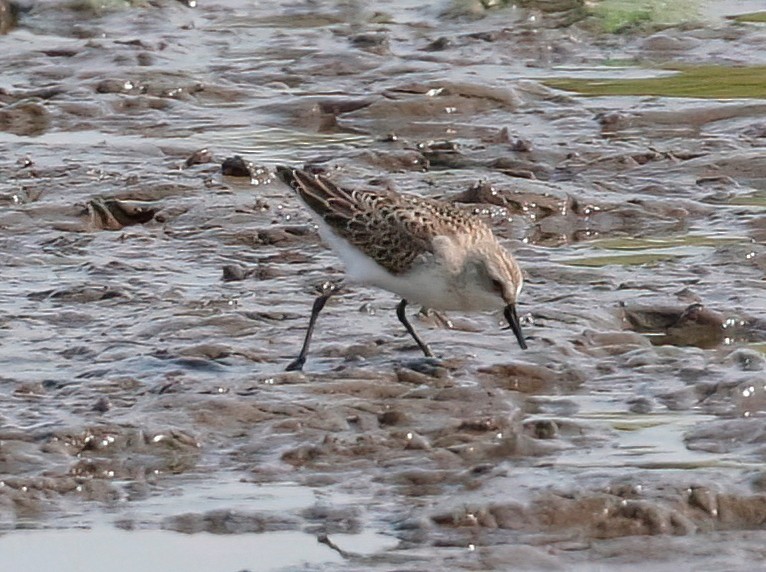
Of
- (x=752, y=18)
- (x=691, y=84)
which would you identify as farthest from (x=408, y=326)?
(x=752, y=18)

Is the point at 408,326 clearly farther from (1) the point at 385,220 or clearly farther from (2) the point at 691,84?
(2) the point at 691,84

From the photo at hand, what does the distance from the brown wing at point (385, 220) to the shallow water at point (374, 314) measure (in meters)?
0.50

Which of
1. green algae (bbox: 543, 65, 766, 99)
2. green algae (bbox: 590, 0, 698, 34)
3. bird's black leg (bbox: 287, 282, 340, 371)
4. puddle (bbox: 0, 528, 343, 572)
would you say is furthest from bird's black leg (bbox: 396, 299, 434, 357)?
green algae (bbox: 590, 0, 698, 34)

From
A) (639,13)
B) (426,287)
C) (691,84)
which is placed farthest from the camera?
(639,13)

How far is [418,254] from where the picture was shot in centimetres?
862

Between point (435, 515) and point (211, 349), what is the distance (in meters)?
2.22

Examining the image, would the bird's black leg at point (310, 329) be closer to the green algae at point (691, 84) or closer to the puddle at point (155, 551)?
the puddle at point (155, 551)

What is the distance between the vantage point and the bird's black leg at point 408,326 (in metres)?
8.78

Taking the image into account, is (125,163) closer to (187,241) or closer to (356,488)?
(187,241)

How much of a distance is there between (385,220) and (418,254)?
0.25m

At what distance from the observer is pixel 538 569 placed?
21.5ft

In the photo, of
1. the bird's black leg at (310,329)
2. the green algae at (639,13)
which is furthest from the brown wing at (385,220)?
the green algae at (639,13)

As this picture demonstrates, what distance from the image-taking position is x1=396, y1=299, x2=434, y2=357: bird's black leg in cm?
878

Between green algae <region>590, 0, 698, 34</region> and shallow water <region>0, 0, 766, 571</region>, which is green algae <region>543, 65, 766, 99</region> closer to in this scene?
shallow water <region>0, 0, 766, 571</region>
